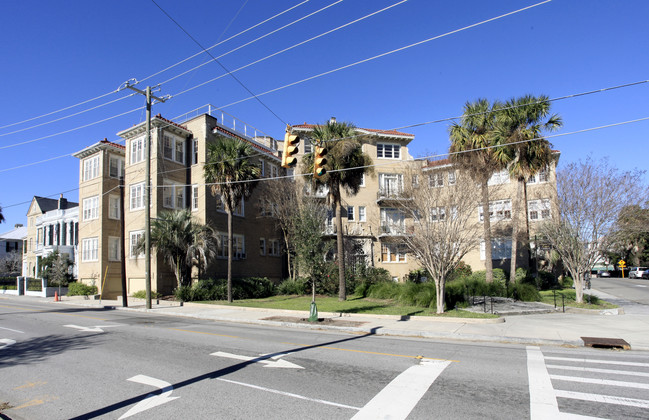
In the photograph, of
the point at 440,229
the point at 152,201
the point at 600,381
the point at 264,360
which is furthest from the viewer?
the point at 152,201

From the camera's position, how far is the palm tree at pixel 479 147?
23047 mm

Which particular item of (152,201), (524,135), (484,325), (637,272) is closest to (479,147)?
(524,135)

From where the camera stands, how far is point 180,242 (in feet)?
79.9

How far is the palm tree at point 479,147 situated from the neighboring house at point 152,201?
1496cm

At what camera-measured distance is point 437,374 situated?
7738 mm

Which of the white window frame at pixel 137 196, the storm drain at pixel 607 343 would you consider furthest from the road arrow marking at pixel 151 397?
the white window frame at pixel 137 196

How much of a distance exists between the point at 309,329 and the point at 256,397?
8.96 m

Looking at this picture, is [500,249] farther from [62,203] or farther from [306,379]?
[62,203]

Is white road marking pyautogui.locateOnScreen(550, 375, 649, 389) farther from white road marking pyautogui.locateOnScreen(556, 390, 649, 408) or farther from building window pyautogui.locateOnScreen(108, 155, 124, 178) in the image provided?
building window pyautogui.locateOnScreen(108, 155, 124, 178)

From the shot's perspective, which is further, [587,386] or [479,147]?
[479,147]

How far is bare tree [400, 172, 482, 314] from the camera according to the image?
55.5ft

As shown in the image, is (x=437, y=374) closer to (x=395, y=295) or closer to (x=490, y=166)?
(x=395, y=295)

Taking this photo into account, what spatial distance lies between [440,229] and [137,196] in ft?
A: 69.1

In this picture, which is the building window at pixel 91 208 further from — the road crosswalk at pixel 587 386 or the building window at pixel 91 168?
the road crosswalk at pixel 587 386
